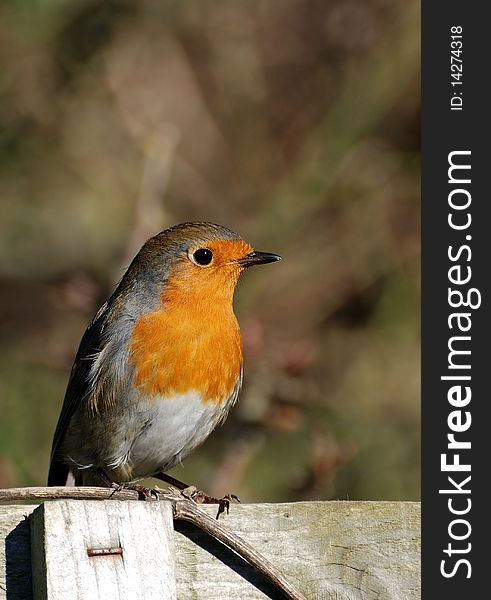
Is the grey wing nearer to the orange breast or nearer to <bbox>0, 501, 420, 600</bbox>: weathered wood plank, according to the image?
the orange breast

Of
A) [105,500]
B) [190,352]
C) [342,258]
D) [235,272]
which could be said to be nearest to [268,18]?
[342,258]

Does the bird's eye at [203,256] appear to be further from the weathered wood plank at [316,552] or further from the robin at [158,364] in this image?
the weathered wood plank at [316,552]

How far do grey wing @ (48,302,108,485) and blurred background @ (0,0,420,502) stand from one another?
919mm

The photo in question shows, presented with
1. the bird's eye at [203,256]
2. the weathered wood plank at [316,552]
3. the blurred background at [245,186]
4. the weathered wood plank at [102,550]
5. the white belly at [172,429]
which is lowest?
the weathered wood plank at [102,550]

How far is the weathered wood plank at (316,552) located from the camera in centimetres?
243

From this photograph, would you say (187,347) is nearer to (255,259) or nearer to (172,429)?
(172,429)

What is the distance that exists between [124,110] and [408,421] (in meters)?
2.50

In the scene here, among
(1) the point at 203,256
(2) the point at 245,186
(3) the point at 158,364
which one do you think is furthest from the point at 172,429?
(2) the point at 245,186

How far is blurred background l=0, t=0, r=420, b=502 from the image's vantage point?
5.62 meters

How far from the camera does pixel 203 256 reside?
407cm

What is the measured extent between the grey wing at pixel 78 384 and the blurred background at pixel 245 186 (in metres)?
0.92

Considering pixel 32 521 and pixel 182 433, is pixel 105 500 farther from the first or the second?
pixel 182 433

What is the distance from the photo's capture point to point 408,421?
6086mm

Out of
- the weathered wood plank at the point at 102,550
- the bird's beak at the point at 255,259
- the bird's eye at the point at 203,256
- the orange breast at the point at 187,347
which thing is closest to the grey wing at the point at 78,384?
the orange breast at the point at 187,347
